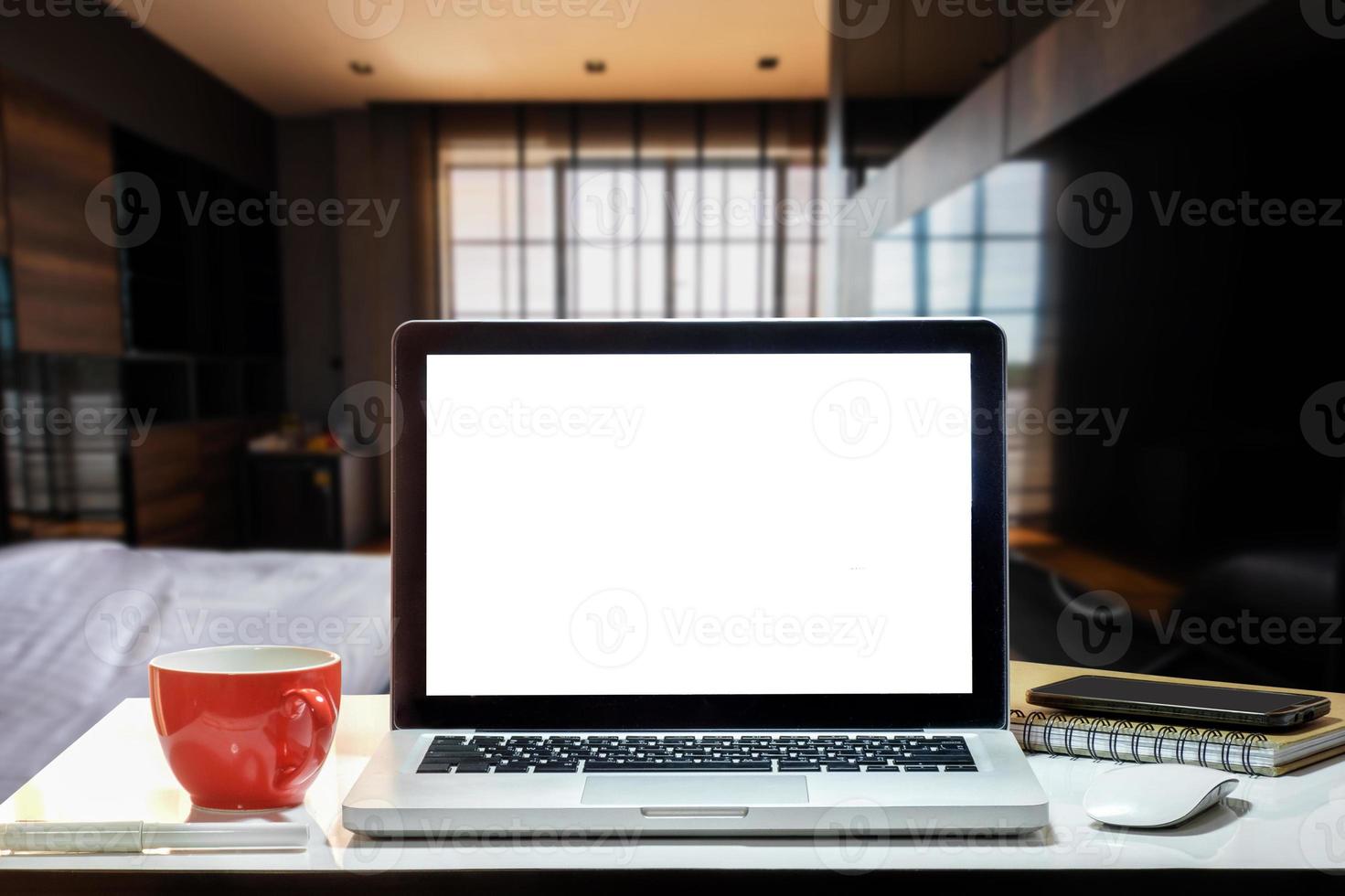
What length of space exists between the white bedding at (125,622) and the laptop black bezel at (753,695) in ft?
2.36

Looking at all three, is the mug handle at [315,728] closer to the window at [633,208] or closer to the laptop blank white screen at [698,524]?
the laptop blank white screen at [698,524]

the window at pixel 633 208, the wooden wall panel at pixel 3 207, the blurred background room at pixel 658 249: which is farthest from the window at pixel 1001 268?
the wooden wall panel at pixel 3 207

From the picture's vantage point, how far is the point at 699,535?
22.9 inches

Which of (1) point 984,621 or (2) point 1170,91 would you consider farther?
(2) point 1170,91

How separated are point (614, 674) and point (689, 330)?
0.22 m

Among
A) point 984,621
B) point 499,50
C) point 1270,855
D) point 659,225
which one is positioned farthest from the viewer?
point 659,225

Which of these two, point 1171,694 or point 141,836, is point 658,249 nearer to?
point 1171,694

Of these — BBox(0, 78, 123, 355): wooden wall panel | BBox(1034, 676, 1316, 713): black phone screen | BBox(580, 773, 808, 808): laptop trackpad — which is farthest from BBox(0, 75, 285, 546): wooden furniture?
BBox(1034, 676, 1316, 713): black phone screen

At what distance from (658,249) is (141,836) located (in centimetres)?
451

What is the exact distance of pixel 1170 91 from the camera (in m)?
1.34

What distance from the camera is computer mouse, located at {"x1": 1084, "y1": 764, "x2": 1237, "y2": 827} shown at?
18.3 inches

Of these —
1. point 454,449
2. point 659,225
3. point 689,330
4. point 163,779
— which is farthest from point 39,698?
point 659,225

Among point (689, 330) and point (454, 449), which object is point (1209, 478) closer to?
point (689, 330)

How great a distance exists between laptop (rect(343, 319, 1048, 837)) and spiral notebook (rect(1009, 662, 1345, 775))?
0.22ft
